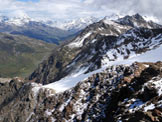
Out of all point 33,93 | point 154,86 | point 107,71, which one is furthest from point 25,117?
point 154,86

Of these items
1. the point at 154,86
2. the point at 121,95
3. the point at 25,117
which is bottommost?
the point at 25,117

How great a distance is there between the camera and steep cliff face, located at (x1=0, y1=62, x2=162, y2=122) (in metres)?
42.4

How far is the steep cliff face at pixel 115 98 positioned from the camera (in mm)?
42425

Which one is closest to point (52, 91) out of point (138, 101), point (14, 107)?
point (14, 107)

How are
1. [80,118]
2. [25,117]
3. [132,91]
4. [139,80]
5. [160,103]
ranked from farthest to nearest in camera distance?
[25,117] < [80,118] < [139,80] < [132,91] < [160,103]

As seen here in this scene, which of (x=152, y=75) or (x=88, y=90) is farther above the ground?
(x=152, y=75)

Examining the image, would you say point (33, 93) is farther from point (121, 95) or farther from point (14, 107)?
point (121, 95)

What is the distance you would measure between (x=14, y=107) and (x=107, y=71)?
81.0 meters

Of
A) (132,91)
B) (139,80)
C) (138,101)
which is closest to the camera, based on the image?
(138,101)

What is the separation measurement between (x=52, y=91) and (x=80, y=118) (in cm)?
5364

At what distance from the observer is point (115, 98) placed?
62094 millimetres

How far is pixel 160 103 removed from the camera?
38500 millimetres

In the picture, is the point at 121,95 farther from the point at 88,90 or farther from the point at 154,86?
the point at 88,90

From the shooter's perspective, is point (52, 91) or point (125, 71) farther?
point (52, 91)
